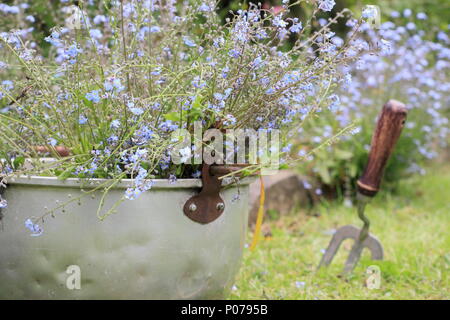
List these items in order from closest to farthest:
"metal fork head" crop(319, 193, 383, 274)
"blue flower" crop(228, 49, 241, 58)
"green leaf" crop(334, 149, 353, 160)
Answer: "blue flower" crop(228, 49, 241, 58)
"metal fork head" crop(319, 193, 383, 274)
"green leaf" crop(334, 149, 353, 160)

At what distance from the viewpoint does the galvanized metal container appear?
4.06 feet

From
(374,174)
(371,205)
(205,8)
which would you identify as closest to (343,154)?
(371,205)

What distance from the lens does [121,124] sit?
49.2 inches

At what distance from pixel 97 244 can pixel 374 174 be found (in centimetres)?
109

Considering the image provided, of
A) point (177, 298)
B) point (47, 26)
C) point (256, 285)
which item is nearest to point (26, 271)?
point (177, 298)

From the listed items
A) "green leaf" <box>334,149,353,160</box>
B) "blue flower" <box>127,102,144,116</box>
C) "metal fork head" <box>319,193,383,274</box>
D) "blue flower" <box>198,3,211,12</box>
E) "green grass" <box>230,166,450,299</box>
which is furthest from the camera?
"green leaf" <box>334,149,353,160</box>

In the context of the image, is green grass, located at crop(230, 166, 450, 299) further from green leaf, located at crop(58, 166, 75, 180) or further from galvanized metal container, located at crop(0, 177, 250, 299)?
green leaf, located at crop(58, 166, 75, 180)

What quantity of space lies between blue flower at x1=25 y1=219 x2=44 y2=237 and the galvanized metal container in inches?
0.9

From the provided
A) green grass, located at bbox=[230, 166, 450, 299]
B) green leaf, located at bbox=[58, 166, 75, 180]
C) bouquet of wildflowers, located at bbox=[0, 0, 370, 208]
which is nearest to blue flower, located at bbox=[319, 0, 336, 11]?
bouquet of wildflowers, located at bbox=[0, 0, 370, 208]

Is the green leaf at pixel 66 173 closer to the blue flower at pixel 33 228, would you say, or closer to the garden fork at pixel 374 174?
the blue flower at pixel 33 228

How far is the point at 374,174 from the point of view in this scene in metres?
1.97

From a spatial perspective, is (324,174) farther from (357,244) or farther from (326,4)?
(326,4)

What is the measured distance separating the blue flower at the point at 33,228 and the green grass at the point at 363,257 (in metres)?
0.77

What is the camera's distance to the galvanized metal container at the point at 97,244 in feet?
4.06
